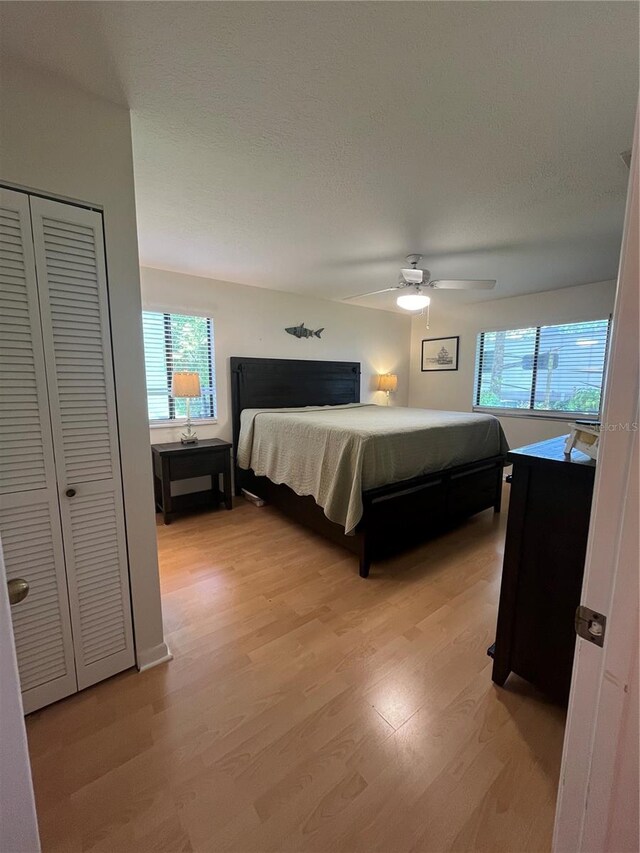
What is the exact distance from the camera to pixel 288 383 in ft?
13.6

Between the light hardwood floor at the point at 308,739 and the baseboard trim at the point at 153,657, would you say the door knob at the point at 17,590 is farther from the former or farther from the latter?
the baseboard trim at the point at 153,657

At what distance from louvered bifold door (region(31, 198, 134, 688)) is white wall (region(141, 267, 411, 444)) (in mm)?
2053

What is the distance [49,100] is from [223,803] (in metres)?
2.44

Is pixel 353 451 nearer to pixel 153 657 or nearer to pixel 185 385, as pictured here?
pixel 153 657

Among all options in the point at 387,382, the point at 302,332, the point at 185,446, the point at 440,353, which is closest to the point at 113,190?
the point at 185,446

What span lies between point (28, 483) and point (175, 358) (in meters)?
2.38

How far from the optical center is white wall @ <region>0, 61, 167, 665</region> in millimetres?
1188

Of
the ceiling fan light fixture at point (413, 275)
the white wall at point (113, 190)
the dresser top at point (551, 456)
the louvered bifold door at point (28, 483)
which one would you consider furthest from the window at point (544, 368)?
the louvered bifold door at point (28, 483)

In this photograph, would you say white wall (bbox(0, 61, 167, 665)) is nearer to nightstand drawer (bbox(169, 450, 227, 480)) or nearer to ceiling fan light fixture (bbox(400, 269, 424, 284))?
nightstand drawer (bbox(169, 450, 227, 480))

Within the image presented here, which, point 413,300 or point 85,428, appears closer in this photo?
point 85,428

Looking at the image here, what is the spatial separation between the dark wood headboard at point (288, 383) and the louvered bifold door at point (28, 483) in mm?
2505

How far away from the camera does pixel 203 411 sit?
369cm

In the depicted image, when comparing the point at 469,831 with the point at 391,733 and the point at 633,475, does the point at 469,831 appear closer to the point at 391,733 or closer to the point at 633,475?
the point at 391,733

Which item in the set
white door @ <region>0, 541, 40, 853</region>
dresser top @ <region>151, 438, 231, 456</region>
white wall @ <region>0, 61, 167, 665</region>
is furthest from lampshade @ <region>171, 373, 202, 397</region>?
white door @ <region>0, 541, 40, 853</region>
